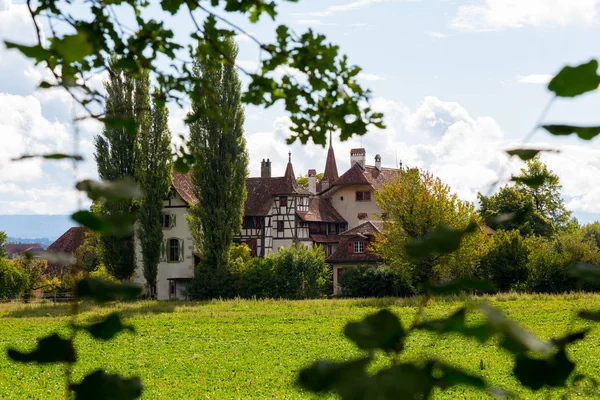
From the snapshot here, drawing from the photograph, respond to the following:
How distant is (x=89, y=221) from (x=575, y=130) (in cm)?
79

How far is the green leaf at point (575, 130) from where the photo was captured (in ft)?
4.03

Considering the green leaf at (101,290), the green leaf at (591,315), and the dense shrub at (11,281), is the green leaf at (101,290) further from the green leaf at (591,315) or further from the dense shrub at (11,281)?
the dense shrub at (11,281)

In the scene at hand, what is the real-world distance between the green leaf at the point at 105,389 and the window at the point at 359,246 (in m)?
41.2

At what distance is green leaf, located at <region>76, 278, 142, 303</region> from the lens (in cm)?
114

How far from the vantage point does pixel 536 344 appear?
84 centimetres

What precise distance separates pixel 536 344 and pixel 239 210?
129ft

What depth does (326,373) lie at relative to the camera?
1075 mm

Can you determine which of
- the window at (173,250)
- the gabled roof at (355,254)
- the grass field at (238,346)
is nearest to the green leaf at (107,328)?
the grass field at (238,346)

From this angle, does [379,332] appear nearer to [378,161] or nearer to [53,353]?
[53,353]

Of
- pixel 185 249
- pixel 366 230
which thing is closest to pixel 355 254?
pixel 366 230

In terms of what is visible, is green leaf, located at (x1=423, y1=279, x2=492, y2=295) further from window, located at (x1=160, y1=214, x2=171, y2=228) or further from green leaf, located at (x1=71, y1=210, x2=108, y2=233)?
window, located at (x1=160, y1=214, x2=171, y2=228)

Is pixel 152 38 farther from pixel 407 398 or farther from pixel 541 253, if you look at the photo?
pixel 541 253

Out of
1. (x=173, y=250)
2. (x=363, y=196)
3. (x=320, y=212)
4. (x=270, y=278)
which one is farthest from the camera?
(x=363, y=196)

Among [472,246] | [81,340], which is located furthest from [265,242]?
[81,340]
